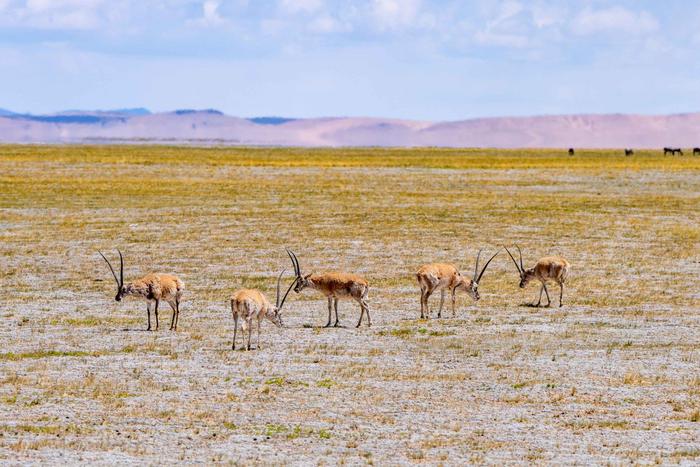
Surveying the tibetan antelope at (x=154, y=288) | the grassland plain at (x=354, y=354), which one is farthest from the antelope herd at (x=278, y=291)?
the grassland plain at (x=354, y=354)

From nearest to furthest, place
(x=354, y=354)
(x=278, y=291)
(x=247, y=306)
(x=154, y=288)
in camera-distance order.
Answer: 1. (x=247, y=306)
2. (x=278, y=291)
3. (x=354, y=354)
4. (x=154, y=288)

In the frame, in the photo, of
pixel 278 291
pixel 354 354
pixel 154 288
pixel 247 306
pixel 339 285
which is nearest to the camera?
pixel 247 306

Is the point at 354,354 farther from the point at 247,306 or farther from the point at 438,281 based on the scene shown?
the point at 438,281

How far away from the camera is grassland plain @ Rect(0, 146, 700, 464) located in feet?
43.3

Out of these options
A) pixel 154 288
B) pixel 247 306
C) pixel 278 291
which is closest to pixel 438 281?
pixel 278 291

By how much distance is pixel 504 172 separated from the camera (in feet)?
307

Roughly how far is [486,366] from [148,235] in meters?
22.6

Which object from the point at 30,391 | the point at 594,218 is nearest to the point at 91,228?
the point at 594,218

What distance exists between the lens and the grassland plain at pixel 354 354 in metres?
13.2

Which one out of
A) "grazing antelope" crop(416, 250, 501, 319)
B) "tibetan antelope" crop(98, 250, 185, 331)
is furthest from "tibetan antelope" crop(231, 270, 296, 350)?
"grazing antelope" crop(416, 250, 501, 319)

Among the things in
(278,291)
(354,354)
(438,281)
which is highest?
(278,291)

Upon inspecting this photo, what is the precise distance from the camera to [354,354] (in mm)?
18422

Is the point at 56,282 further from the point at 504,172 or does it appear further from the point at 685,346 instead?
the point at 504,172

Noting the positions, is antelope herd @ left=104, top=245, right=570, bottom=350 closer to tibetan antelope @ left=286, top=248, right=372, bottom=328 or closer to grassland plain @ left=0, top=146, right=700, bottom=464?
tibetan antelope @ left=286, top=248, right=372, bottom=328
